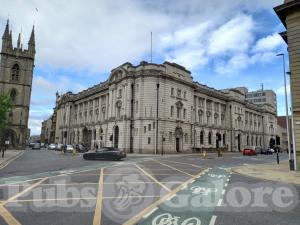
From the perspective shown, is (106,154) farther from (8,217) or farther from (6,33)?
(6,33)

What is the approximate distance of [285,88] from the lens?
26.1 m

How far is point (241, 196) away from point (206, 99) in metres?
66.2

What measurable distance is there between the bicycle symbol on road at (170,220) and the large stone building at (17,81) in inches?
3115

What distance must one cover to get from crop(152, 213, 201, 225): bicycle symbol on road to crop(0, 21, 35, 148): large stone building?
7913 centimetres

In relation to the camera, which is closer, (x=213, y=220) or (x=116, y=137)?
(x=213, y=220)

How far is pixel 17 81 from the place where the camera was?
8275 cm

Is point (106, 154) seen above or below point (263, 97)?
below

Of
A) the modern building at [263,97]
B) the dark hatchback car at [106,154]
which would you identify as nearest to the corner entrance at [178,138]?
the dark hatchback car at [106,154]

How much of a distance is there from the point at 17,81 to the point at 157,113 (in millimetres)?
48925

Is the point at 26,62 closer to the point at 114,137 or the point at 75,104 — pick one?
the point at 75,104

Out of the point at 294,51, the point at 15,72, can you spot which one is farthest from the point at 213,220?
the point at 15,72

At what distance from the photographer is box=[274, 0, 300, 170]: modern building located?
2119 centimetres

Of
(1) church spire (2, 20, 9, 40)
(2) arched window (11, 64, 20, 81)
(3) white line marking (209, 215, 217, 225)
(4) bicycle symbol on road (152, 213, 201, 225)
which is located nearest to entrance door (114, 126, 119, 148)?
(2) arched window (11, 64, 20, 81)

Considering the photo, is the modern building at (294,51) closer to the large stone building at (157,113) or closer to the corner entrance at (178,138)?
the large stone building at (157,113)
